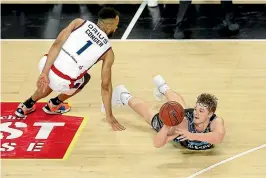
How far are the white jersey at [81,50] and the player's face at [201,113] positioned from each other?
4.20 feet

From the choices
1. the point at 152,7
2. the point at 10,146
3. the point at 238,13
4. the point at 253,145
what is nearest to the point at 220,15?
the point at 238,13

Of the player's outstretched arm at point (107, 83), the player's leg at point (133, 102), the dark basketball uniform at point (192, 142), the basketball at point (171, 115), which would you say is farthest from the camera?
the player's leg at point (133, 102)

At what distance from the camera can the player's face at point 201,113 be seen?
7.04 metres

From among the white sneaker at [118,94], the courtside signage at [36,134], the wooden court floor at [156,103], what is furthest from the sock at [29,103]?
the white sneaker at [118,94]

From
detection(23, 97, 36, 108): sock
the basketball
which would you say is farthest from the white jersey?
the basketball

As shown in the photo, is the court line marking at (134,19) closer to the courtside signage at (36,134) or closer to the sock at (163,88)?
the sock at (163,88)

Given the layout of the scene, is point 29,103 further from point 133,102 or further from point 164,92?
point 164,92

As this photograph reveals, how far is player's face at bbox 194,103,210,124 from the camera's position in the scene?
704cm

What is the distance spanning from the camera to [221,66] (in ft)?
31.4

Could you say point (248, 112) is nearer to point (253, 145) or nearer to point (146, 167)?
point (253, 145)

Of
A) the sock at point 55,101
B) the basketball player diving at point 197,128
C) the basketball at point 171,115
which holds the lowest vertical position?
the sock at point 55,101

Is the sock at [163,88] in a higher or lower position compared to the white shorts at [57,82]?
lower

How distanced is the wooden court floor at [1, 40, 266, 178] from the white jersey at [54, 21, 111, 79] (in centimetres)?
77

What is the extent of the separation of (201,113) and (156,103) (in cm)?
153
